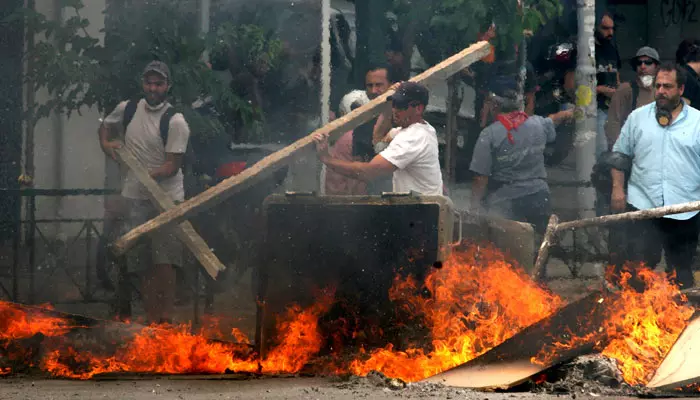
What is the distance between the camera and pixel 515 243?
344 inches

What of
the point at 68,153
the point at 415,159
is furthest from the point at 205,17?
the point at 415,159

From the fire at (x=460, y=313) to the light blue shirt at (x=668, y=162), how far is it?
1453 mm

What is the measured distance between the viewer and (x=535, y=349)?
7648 millimetres

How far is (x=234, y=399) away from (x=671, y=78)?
4.34 meters

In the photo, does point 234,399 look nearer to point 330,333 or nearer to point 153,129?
point 330,333

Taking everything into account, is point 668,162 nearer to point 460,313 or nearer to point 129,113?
point 460,313

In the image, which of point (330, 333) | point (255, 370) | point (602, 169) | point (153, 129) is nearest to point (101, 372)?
point (255, 370)

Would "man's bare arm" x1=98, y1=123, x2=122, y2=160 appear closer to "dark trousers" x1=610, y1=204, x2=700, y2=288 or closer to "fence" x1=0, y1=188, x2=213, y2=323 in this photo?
"fence" x1=0, y1=188, x2=213, y2=323

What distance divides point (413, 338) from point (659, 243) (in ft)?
8.07

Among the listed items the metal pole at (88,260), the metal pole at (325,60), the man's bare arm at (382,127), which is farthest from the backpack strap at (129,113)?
the metal pole at (325,60)

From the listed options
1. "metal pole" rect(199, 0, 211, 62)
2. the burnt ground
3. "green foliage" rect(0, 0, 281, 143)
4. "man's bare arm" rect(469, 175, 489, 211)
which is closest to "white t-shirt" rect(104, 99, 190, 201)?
"green foliage" rect(0, 0, 281, 143)

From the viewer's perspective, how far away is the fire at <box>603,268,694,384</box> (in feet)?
24.8

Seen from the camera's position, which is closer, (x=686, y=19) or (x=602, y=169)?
(x=602, y=169)

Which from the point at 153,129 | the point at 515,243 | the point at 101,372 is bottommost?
the point at 101,372
